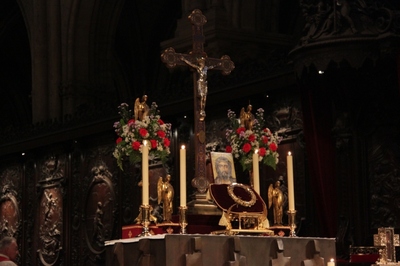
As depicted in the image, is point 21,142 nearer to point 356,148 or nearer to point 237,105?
point 237,105

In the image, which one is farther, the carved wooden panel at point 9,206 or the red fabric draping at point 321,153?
the carved wooden panel at point 9,206

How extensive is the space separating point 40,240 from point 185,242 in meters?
12.0

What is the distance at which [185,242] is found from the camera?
7.23m

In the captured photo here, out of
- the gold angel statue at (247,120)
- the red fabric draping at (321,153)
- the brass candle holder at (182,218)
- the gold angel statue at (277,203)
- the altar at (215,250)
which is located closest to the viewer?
the altar at (215,250)

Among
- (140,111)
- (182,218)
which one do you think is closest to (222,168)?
(182,218)

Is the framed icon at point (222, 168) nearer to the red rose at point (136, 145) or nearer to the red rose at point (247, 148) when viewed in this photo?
the red rose at point (247, 148)

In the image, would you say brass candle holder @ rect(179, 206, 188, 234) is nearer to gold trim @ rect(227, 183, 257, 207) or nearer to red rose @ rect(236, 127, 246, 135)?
gold trim @ rect(227, 183, 257, 207)

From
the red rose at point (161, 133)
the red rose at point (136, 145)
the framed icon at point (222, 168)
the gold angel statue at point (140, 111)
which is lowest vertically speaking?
the framed icon at point (222, 168)

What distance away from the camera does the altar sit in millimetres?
7188

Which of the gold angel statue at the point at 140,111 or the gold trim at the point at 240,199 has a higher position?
the gold angel statue at the point at 140,111

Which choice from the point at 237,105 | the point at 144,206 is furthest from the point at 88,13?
the point at 144,206

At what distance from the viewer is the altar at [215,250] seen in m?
7.19

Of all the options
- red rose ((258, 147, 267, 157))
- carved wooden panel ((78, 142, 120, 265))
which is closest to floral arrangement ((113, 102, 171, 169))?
red rose ((258, 147, 267, 157))

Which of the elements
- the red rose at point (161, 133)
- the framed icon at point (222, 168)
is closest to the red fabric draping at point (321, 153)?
the red rose at point (161, 133)
